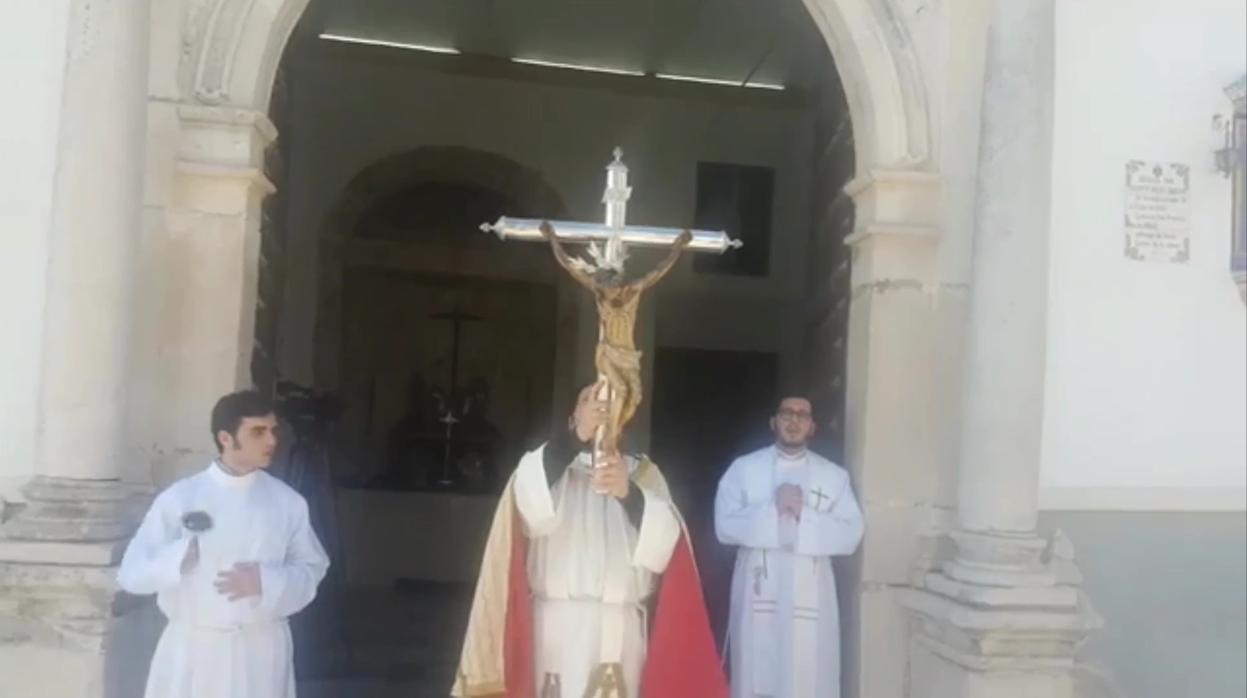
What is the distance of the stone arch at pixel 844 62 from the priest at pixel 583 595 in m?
1.98

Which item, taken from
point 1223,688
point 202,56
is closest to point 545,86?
point 202,56

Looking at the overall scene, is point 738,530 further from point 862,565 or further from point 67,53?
point 67,53

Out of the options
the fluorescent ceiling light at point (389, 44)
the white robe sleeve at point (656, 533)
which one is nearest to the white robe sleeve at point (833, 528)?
the white robe sleeve at point (656, 533)

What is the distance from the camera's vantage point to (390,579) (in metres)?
9.58

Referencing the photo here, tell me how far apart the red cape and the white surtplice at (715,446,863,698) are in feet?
3.85

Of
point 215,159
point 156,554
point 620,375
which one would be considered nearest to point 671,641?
point 620,375

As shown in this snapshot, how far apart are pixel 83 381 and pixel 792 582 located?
275cm

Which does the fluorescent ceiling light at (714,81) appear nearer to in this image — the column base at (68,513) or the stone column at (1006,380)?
the stone column at (1006,380)

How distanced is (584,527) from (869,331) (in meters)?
1.74

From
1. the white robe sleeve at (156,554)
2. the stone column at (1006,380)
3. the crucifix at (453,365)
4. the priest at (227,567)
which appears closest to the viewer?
the white robe sleeve at (156,554)

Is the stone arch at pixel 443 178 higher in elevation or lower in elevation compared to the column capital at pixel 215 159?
higher

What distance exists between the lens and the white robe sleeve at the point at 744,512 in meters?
5.17

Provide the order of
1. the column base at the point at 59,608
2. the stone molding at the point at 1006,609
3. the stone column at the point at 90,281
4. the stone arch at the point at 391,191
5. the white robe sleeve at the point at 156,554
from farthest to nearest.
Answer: the stone arch at the point at 391,191 → the stone molding at the point at 1006,609 → the stone column at the point at 90,281 → the column base at the point at 59,608 → the white robe sleeve at the point at 156,554

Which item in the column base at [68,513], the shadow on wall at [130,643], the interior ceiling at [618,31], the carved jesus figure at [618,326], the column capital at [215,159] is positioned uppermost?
the interior ceiling at [618,31]
